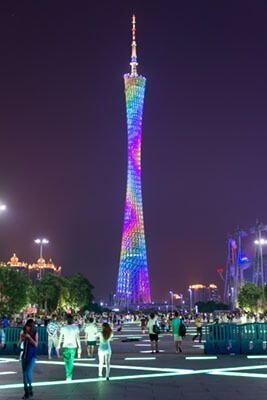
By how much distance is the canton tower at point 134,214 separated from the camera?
9012cm

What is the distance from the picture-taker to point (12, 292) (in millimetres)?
54188

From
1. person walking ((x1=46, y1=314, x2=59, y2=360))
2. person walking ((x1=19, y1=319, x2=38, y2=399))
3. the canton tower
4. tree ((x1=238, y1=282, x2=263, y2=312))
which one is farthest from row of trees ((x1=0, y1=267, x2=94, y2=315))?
person walking ((x1=19, y1=319, x2=38, y2=399))

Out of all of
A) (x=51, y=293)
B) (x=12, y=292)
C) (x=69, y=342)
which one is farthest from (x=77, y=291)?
(x=69, y=342)

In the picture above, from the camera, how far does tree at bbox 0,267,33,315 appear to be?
5341cm

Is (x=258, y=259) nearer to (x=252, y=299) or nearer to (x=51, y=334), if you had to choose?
(x=252, y=299)

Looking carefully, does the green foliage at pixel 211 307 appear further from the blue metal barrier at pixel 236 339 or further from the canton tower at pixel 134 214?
the blue metal barrier at pixel 236 339

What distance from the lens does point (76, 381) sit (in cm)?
1538

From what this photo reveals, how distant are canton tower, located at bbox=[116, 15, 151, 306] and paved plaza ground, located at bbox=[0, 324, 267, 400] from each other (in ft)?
225

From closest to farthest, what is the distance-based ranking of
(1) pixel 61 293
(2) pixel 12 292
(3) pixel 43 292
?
(2) pixel 12 292, (3) pixel 43 292, (1) pixel 61 293

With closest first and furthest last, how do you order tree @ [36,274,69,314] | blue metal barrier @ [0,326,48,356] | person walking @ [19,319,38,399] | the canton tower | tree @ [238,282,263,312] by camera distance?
person walking @ [19,319,38,399] < blue metal barrier @ [0,326,48,356] < tree @ [238,282,263,312] < tree @ [36,274,69,314] < the canton tower

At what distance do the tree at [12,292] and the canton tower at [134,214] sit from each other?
36.7m

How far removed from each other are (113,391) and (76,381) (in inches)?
89.0

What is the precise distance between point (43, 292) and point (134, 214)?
19456 mm

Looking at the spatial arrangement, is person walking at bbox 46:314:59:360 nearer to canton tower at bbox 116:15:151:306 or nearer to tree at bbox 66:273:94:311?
canton tower at bbox 116:15:151:306
